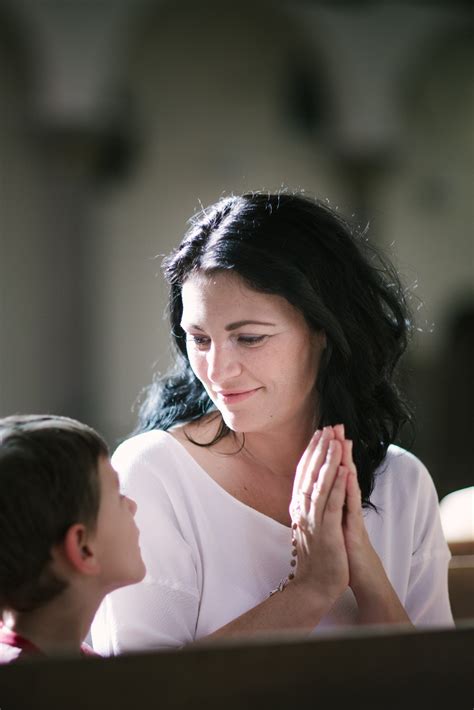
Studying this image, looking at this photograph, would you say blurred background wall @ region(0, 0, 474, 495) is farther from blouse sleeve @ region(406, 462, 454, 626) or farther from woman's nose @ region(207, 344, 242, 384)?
woman's nose @ region(207, 344, 242, 384)

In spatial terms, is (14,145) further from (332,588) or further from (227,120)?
(332,588)

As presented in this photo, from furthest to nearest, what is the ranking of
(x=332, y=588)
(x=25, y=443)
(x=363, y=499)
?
(x=363, y=499), (x=332, y=588), (x=25, y=443)

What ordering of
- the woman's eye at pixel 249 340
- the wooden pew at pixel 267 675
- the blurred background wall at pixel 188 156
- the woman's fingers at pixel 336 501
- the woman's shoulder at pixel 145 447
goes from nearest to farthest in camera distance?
the wooden pew at pixel 267 675, the woman's fingers at pixel 336 501, the woman's eye at pixel 249 340, the woman's shoulder at pixel 145 447, the blurred background wall at pixel 188 156

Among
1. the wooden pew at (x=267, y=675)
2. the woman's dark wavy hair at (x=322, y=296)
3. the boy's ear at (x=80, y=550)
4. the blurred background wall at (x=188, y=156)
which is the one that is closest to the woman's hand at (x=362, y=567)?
the woman's dark wavy hair at (x=322, y=296)

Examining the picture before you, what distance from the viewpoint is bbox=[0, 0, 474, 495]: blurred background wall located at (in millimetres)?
7152

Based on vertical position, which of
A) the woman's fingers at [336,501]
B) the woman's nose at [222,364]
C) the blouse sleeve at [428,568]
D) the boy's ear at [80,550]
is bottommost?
the blouse sleeve at [428,568]

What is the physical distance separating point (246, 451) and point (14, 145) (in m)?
5.57

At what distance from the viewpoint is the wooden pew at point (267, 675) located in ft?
2.61

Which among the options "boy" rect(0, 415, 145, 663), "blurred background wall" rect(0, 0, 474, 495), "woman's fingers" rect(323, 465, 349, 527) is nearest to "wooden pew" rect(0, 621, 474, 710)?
"boy" rect(0, 415, 145, 663)

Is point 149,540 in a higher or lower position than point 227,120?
lower

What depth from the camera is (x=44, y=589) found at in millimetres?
1408

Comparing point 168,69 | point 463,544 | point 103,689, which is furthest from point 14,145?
point 103,689

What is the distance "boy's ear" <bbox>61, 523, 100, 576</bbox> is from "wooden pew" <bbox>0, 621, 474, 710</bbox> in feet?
2.00

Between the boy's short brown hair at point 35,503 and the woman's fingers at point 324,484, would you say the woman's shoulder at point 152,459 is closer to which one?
the woman's fingers at point 324,484
